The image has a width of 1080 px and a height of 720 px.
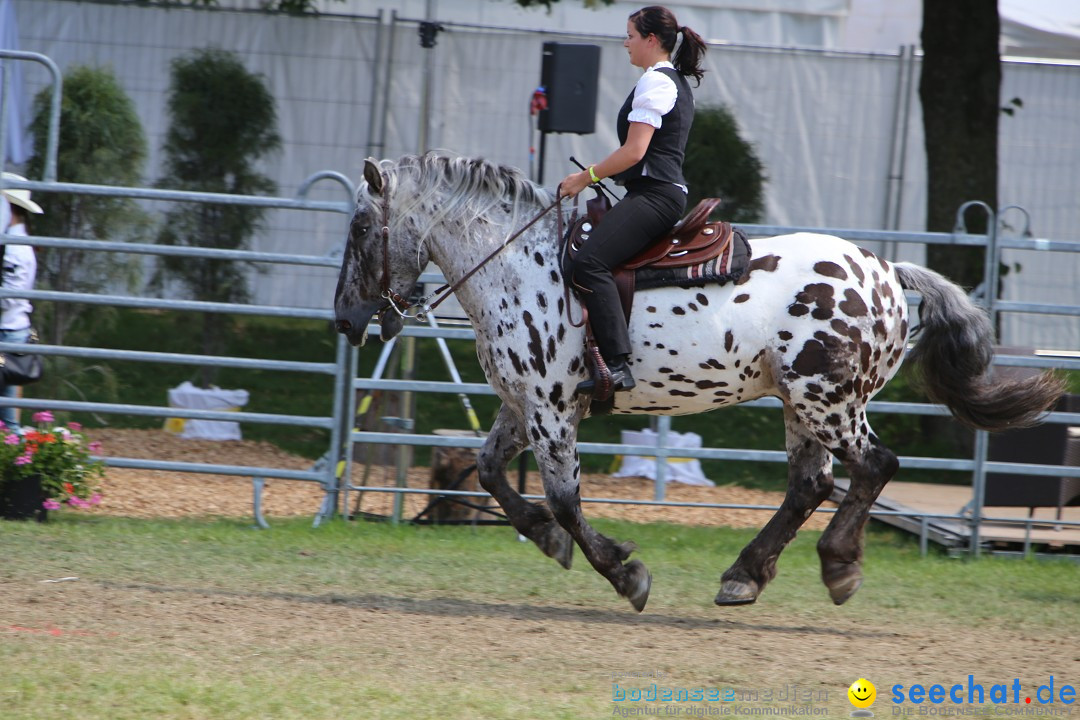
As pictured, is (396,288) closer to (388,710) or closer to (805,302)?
(805,302)

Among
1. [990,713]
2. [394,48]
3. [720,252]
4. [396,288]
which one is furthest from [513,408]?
[394,48]

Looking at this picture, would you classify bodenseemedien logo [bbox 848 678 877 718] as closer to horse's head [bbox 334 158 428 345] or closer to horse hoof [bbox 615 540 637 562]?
horse hoof [bbox 615 540 637 562]

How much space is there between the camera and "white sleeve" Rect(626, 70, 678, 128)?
5180 mm

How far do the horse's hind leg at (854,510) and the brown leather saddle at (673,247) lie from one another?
1.04 meters

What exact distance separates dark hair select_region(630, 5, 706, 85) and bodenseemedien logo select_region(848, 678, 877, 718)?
2640 millimetres

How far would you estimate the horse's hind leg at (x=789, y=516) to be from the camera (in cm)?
557

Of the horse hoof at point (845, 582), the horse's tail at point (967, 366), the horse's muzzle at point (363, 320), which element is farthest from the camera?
the horse's tail at point (967, 366)

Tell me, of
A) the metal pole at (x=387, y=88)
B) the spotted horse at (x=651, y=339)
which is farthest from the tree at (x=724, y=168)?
the spotted horse at (x=651, y=339)

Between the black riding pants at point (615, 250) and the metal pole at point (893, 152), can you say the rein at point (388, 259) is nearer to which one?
the black riding pants at point (615, 250)

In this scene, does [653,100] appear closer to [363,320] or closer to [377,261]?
[377,261]

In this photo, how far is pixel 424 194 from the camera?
5.61 m

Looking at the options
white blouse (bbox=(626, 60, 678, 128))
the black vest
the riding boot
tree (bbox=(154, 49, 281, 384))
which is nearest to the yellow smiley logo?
the riding boot

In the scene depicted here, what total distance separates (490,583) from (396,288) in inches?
62.8

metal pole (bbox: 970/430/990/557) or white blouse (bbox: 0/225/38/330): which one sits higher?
white blouse (bbox: 0/225/38/330)
